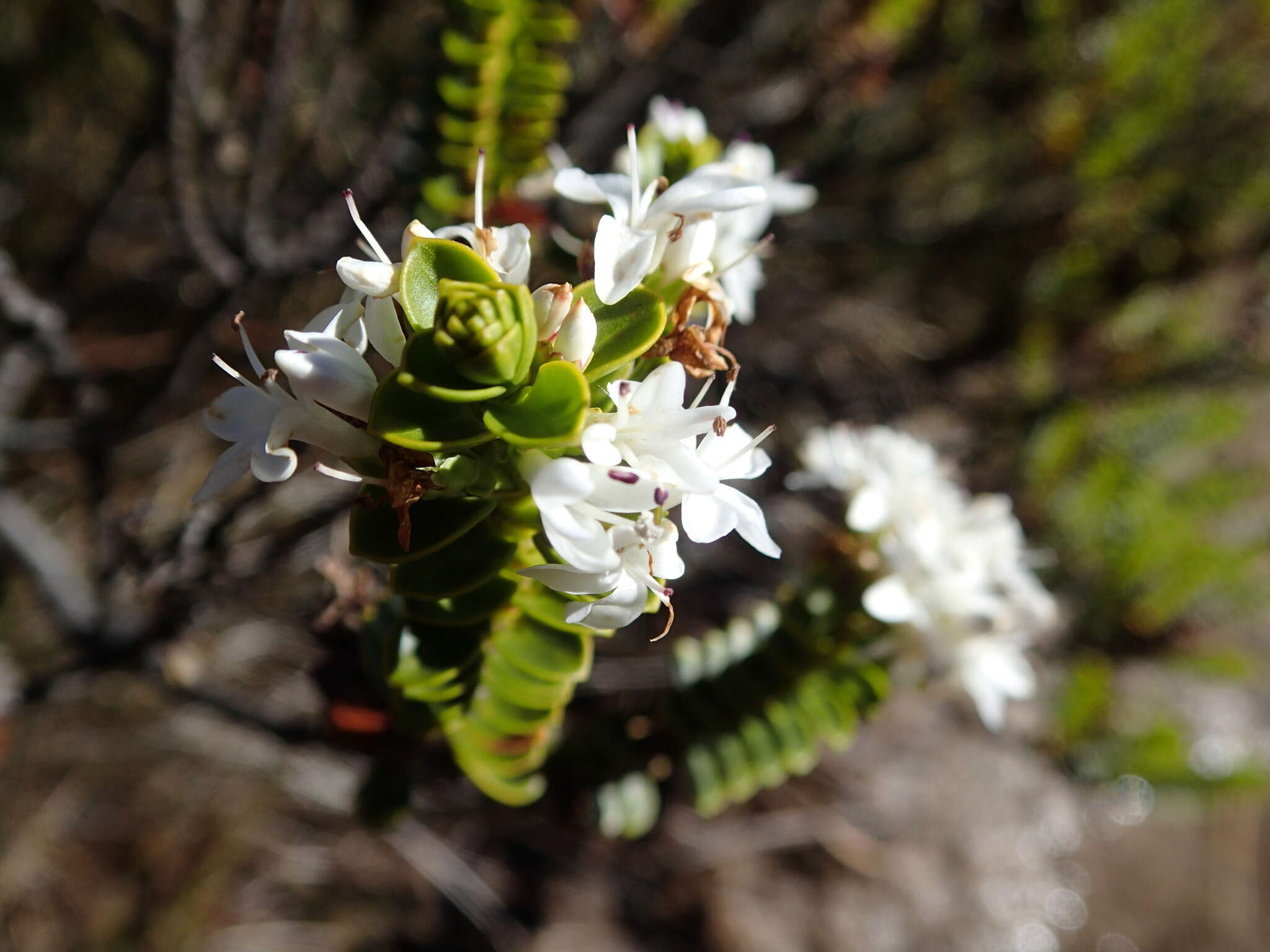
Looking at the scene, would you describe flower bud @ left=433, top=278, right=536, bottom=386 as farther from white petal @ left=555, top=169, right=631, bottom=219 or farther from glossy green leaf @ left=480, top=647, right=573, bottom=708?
glossy green leaf @ left=480, top=647, right=573, bottom=708

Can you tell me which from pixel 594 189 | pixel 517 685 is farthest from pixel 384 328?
pixel 517 685

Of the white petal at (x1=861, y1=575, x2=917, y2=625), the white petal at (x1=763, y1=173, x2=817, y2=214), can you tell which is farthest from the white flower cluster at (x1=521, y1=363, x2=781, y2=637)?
the white petal at (x1=763, y1=173, x2=817, y2=214)

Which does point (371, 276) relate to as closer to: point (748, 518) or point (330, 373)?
point (330, 373)

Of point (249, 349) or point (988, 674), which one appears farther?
point (988, 674)

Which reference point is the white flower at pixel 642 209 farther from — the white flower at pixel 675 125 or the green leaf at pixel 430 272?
the white flower at pixel 675 125

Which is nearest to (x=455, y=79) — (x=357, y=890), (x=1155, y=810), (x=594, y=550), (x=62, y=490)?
(x=594, y=550)

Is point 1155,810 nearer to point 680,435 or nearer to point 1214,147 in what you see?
point 1214,147
